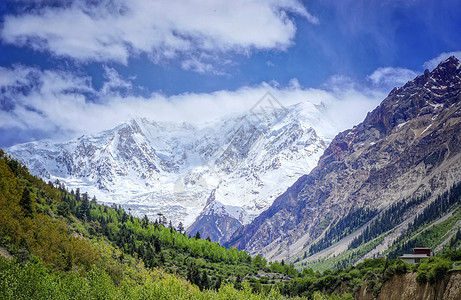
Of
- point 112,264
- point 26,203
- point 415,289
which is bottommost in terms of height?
point 112,264

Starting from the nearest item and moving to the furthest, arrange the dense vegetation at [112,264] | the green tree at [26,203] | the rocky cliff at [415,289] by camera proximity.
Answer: the rocky cliff at [415,289] → the dense vegetation at [112,264] → the green tree at [26,203]

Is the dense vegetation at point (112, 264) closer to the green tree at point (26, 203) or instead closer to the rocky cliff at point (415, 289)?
the green tree at point (26, 203)

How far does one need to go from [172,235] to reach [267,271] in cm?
4259

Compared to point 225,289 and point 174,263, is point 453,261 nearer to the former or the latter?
point 225,289

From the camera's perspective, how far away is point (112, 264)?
10612 cm

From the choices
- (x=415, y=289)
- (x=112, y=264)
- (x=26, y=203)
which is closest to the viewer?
(x=415, y=289)

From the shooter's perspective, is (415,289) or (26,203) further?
(26,203)

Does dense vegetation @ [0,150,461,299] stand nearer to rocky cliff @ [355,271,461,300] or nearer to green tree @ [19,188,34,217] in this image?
green tree @ [19,188,34,217]

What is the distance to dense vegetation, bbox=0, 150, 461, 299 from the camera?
6400 cm

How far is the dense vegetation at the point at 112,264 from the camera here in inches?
2520

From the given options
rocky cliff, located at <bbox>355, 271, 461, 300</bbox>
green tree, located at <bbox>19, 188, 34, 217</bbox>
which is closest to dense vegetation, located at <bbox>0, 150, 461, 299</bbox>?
green tree, located at <bbox>19, 188, 34, 217</bbox>

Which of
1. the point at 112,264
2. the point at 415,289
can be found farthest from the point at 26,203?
the point at 415,289

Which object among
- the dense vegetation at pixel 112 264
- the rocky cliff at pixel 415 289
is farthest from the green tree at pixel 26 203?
the rocky cliff at pixel 415 289

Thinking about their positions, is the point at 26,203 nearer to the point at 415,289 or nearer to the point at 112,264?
the point at 112,264
